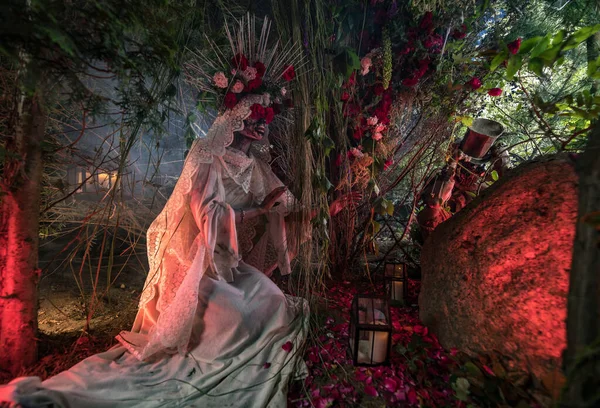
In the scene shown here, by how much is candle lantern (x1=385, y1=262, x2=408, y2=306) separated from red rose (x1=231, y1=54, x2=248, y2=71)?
1672mm

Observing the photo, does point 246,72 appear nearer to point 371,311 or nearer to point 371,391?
point 371,311

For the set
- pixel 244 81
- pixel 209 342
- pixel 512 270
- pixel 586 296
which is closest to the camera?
pixel 586 296

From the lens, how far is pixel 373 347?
5.20 ft

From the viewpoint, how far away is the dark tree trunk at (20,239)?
161 centimetres

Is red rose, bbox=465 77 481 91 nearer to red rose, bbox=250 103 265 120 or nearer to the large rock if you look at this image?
the large rock

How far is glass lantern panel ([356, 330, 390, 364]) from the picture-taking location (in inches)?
61.8

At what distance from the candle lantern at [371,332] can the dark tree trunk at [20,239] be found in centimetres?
180

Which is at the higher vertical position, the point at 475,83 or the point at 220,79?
the point at 475,83

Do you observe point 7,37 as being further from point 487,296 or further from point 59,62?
point 487,296

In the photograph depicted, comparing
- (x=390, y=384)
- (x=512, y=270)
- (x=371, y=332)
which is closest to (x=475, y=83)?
(x=512, y=270)

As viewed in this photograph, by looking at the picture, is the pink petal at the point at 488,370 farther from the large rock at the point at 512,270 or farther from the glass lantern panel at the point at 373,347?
the glass lantern panel at the point at 373,347

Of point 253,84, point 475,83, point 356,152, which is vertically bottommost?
point 356,152

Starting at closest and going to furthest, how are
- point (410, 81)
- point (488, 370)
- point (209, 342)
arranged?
point (488, 370), point (209, 342), point (410, 81)

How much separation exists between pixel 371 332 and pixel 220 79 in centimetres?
166
